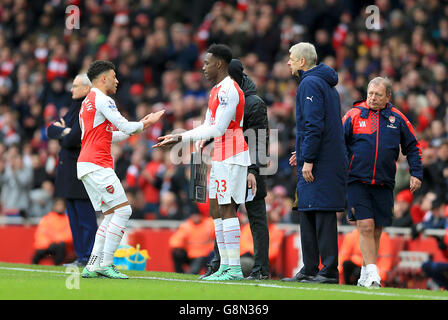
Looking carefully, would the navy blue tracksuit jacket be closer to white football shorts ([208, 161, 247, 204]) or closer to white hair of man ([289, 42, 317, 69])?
white hair of man ([289, 42, 317, 69])

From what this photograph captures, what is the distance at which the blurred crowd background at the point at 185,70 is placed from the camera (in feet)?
51.9

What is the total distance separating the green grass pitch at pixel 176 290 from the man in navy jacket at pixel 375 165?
2.64ft

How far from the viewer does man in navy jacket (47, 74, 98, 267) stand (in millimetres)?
11055

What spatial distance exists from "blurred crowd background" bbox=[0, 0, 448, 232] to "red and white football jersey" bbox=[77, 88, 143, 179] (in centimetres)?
583

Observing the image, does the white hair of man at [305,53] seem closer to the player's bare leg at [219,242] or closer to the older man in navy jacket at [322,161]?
the older man in navy jacket at [322,161]

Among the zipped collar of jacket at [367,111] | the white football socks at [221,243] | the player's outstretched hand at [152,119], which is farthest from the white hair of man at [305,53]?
the white football socks at [221,243]

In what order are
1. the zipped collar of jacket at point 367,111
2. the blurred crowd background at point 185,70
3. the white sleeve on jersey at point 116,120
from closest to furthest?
the white sleeve on jersey at point 116,120 < the zipped collar of jacket at point 367,111 < the blurred crowd background at point 185,70

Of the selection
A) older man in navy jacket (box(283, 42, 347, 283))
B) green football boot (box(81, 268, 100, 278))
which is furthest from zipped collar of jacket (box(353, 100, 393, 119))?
green football boot (box(81, 268, 100, 278))

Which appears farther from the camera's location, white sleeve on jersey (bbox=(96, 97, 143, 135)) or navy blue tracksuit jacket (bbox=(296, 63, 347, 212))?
navy blue tracksuit jacket (bbox=(296, 63, 347, 212))

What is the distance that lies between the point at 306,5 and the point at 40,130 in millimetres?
6739

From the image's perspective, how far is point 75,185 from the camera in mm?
11117

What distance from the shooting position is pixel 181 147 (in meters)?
18.1
